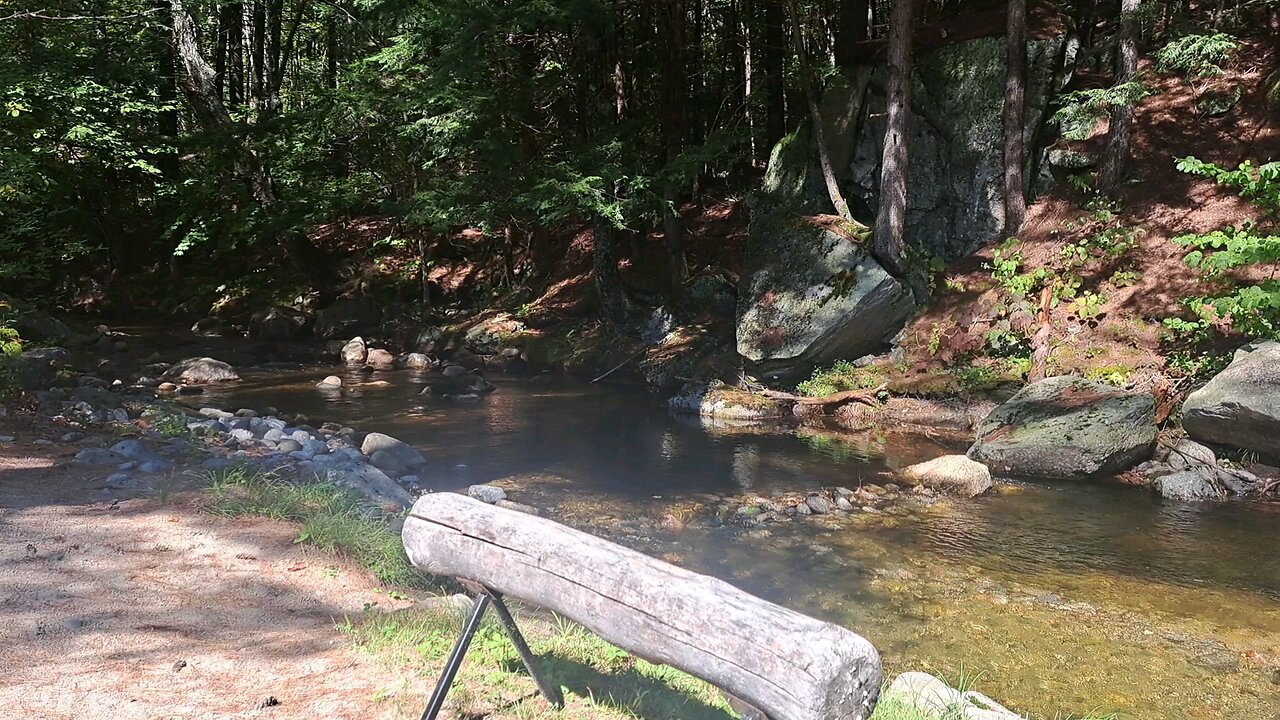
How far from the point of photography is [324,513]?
20.6 feet

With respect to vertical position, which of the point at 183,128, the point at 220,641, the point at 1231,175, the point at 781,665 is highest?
the point at 183,128

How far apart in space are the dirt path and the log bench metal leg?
1.51 ft

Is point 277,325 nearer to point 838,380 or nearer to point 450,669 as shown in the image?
point 838,380

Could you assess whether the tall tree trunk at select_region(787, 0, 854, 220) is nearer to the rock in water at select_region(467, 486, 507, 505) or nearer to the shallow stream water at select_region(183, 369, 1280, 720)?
the shallow stream water at select_region(183, 369, 1280, 720)

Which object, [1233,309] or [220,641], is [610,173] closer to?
[1233,309]

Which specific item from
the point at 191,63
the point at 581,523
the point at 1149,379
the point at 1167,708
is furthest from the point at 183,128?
the point at 1167,708

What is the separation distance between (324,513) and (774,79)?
16.5 m

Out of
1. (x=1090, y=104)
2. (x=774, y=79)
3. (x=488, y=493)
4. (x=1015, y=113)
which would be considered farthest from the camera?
(x=774, y=79)

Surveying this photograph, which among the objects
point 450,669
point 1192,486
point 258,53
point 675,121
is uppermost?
point 258,53

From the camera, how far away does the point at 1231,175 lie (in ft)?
31.8

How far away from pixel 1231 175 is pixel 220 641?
11.2m

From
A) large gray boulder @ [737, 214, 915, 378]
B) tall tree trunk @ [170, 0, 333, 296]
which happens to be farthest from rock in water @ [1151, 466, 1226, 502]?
tall tree trunk @ [170, 0, 333, 296]

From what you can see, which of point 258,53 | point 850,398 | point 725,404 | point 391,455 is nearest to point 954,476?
point 850,398

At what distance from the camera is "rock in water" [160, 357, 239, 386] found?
15547mm
